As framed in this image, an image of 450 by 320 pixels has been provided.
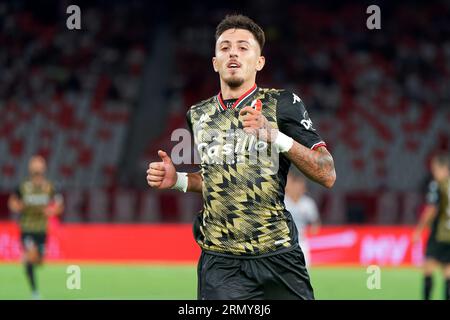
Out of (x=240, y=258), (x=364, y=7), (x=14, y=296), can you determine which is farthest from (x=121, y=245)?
(x=240, y=258)

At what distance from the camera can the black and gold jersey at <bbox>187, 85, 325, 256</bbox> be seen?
5.03 m

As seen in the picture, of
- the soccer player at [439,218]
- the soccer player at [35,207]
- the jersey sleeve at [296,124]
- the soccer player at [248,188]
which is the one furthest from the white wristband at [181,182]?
the soccer player at [35,207]

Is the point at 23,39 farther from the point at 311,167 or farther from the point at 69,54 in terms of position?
the point at 311,167

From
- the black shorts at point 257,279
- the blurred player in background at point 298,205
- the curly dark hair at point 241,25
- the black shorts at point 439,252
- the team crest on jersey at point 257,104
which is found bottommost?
the black shorts at point 439,252

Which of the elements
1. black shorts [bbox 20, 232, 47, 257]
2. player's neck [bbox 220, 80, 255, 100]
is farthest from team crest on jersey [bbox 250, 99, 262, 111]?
black shorts [bbox 20, 232, 47, 257]

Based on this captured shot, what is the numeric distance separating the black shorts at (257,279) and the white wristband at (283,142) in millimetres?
611

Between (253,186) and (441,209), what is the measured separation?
704 cm

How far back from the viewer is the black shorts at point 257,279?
4965 millimetres

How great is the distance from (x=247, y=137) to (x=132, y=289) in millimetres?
7717

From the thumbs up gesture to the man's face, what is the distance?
1.88 ft

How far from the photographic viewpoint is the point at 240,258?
5.04m

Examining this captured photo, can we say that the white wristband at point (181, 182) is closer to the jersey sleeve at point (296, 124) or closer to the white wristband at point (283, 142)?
the jersey sleeve at point (296, 124)

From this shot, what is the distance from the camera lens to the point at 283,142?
4773mm

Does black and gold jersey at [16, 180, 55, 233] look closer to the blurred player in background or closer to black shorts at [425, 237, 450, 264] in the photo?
the blurred player in background
